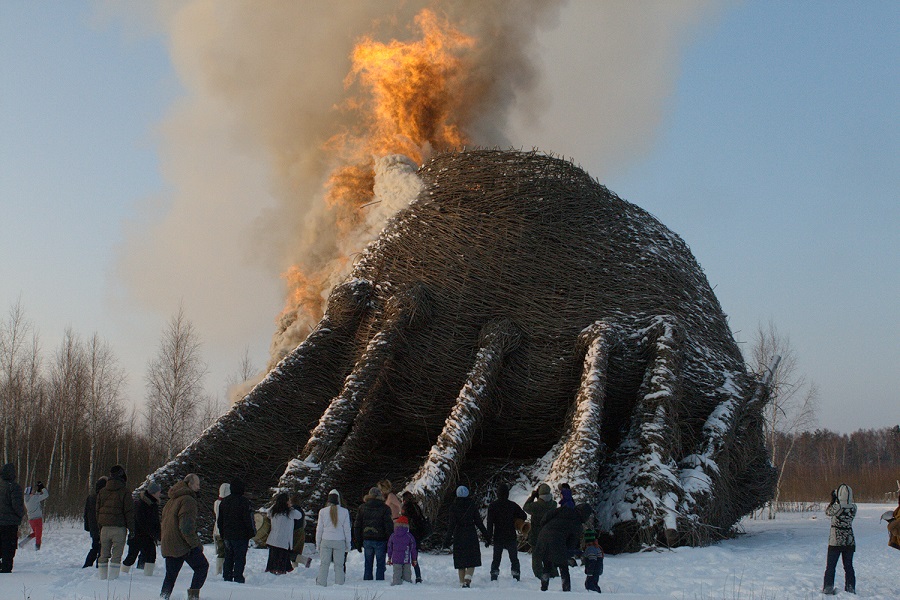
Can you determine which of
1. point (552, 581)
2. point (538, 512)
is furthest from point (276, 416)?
point (552, 581)

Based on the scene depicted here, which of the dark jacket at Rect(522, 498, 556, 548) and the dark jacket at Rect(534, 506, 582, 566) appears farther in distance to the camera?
the dark jacket at Rect(522, 498, 556, 548)

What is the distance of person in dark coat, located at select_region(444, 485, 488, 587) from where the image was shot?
10.1 meters

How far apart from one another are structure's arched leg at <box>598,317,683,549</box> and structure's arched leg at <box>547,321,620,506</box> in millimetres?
421

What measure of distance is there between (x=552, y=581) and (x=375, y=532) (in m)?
2.33

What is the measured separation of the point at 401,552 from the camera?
10.1m

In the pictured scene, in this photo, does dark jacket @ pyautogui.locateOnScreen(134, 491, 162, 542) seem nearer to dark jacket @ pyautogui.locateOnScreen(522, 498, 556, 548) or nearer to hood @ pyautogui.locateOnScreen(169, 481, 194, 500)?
hood @ pyautogui.locateOnScreen(169, 481, 194, 500)

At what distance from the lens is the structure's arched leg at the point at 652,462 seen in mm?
12188

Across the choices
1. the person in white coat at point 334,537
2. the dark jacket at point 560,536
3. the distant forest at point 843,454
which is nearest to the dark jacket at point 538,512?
the dark jacket at point 560,536

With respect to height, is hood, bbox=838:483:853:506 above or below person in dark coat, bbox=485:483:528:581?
above

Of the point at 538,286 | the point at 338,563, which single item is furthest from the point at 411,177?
the point at 338,563

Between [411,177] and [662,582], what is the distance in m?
10.8

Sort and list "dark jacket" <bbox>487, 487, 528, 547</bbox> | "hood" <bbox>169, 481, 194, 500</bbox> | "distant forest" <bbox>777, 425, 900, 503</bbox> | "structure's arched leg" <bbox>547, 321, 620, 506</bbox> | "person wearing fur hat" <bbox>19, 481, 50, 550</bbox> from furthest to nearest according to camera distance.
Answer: "distant forest" <bbox>777, 425, 900, 503</bbox> < "person wearing fur hat" <bbox>19, 481, 50, 550</bbox> < "structure's arched leg" <bbox>547, 321, 620, 506</bbox> < "dark jacket" <bbox>487, 487, 528, 547</bbox> < "hood" <bbox>169, 481, 194, 500</bbox>

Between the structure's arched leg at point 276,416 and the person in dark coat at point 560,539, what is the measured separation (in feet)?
21.9

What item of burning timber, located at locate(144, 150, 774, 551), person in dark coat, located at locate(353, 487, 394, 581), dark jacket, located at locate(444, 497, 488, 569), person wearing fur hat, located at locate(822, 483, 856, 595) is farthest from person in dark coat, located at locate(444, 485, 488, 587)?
person wearing fur hat, located at locate(822, 483, 856, 595)
